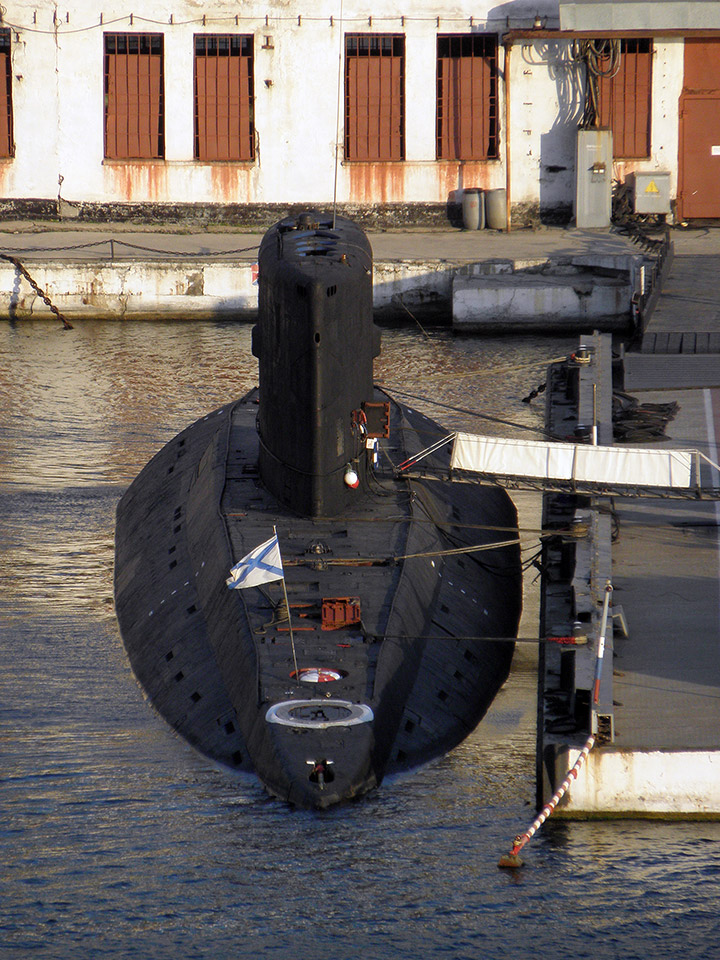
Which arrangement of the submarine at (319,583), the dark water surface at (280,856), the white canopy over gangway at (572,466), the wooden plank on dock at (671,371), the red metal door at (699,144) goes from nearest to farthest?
the dark water surface at (280,856), the submarine at (319,583), the white canopy over gangway at (572,466), the wooden plank on dock at (671,371), the red metal door at (699,144)

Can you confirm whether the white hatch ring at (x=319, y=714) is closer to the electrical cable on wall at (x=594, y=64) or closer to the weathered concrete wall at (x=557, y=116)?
the electrical cable on wall at (x=594, y=64)

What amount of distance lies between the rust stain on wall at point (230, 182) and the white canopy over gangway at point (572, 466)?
82.8 ft

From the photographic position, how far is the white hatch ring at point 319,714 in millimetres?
13953

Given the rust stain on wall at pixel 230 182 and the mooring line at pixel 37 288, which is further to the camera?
the rust stain on wall at pixel 230 182

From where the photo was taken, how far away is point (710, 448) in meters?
23.9

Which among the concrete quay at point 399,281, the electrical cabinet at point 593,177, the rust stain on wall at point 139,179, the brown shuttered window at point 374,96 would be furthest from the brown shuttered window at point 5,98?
the electrical cabinet at point 593,177

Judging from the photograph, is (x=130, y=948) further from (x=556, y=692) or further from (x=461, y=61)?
(x=461, y=61)

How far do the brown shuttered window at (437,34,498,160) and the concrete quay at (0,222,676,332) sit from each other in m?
3.72

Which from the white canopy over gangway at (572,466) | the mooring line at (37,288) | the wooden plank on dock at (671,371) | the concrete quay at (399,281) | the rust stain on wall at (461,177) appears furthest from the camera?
the rust stain on wall at (461,177)

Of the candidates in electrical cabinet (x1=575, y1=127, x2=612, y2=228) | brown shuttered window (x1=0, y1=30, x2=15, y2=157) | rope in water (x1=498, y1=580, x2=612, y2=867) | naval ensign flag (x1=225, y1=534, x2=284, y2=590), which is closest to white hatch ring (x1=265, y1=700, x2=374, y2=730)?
rope in water (x1=498, y1=580, x2=612, y2=867)

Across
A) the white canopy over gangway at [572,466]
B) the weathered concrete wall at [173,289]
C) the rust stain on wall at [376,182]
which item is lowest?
the white canopy over gangway at [572,466]

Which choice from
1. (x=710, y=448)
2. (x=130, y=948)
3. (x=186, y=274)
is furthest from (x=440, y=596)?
(x=186, y=274)

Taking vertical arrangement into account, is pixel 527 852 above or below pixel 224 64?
below

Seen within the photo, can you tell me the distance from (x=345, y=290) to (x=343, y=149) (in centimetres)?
2714
